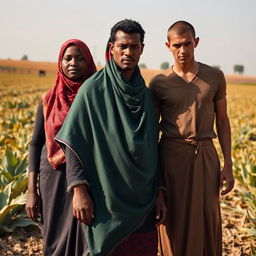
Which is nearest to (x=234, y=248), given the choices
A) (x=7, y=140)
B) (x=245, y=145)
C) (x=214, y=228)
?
(x=214, y=228)

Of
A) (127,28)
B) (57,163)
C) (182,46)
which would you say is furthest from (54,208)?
(182,46)

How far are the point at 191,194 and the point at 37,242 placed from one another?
6.32ft

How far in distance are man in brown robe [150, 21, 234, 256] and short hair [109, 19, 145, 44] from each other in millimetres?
304

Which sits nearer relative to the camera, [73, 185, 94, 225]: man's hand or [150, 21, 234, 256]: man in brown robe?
[73, 185, 94, 225]: man's hand

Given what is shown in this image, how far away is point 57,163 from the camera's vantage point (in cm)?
222

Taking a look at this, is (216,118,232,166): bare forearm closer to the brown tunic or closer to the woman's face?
the brown tunic

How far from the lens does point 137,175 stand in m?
2.06

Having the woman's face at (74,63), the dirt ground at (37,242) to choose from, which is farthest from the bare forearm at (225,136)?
the dirt ground at (37,242)

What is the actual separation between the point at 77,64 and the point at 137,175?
2.41 feet

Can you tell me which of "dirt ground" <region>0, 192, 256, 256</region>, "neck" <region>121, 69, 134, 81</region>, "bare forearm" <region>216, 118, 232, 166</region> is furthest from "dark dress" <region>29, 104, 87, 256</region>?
"dirt ground" <region>0, 192, 256, 256</region>

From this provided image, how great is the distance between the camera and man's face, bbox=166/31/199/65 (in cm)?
234

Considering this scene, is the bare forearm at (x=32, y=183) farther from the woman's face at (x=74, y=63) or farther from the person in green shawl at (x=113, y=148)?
the woman's face at (x=74, y=63)

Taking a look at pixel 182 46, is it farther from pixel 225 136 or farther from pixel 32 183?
pixel 32 183

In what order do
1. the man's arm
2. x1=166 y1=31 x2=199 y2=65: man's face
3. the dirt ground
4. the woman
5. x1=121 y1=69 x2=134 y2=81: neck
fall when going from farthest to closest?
the dirt ground → the man's arm → x1=166 y1=31 x2=199 y2=65: man's face → the woman → x1=121 y1=69 x2=134 y2=81: neck
